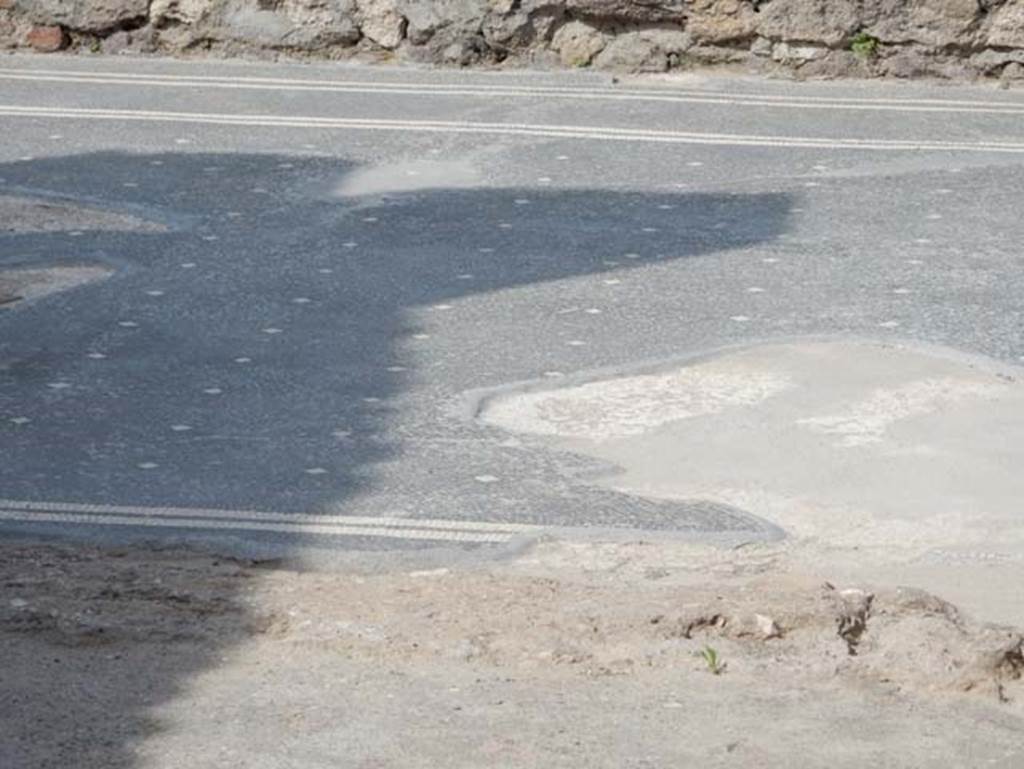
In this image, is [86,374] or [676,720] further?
[86,374]

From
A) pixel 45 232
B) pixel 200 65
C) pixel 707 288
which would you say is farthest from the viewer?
pixel 200 65

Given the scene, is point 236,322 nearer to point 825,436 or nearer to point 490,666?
point 825,436

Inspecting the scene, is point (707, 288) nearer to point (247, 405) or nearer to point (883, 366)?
point (883, 366)

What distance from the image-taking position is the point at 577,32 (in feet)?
45.0

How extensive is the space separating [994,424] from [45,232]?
4423 millimetres

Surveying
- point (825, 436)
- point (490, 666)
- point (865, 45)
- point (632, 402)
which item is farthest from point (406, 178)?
point (490, 666)

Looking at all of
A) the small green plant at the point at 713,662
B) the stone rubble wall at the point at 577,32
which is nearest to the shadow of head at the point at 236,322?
the small green plant at the point at 713,662

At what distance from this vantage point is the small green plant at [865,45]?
1327 centimetres

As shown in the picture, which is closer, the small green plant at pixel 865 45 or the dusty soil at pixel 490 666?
the dusty soil at pixel 490 666

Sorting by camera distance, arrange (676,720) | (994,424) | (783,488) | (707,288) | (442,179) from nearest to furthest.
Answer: (676,720) → (783,488) → (994,424) → (707,288) → (442,179)

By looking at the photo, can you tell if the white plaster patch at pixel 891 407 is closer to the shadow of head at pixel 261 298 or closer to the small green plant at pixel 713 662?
the shadow of head at pixel 261 298

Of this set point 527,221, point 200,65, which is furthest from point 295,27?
point 527,221

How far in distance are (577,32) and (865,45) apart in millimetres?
1780

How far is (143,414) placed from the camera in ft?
21.7
